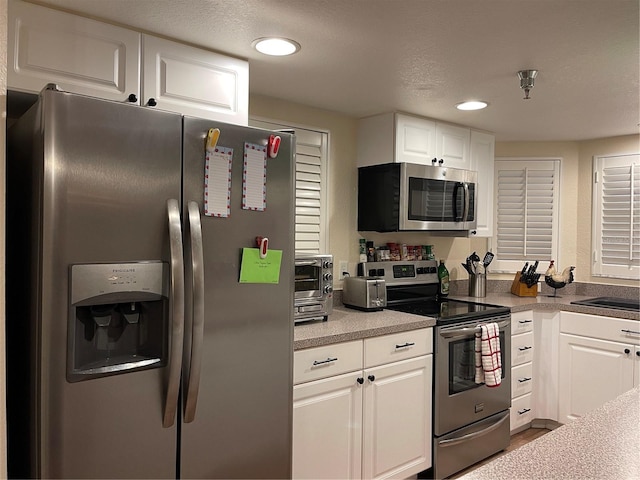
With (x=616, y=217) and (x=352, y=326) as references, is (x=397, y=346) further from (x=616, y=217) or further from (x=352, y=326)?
(x=616, y=217)

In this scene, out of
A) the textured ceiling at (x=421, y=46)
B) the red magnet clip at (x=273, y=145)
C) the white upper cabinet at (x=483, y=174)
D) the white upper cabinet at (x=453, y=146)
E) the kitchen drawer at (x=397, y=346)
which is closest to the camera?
the textured ceiling at (x=421, y=46)

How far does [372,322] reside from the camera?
261 centimetres

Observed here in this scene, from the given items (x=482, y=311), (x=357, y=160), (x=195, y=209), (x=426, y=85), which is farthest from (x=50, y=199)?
(x=482, y=311)

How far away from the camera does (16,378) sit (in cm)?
157

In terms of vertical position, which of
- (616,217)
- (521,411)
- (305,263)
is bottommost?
(521,411)

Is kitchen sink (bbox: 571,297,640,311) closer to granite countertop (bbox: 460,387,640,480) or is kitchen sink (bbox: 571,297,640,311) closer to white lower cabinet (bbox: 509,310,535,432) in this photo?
white lower cabinet (bbox: 509,310,535,432)

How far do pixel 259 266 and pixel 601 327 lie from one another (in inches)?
103

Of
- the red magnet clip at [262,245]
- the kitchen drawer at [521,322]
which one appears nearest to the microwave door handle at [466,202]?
the kitchen drawer at [521,322]

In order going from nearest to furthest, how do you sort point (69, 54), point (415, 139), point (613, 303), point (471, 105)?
point (69, 54), point (471, 105), point (415, 139), point (613, 303)

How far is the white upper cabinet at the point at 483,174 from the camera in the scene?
3598 mm

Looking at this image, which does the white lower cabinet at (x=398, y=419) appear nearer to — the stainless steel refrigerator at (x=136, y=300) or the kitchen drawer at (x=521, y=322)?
the stainless steel refrigerator at (x=136, y=300)

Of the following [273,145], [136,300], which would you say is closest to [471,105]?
[273,145]

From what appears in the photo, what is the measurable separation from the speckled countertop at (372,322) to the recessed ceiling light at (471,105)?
4.23 feet

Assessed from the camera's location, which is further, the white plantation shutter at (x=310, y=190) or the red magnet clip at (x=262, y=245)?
the white plantation shutter at (x=310, y=190)
